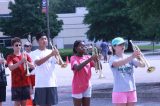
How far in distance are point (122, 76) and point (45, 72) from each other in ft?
4.77

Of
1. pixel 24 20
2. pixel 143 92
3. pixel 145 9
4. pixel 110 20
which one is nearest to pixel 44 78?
pixel 143 92

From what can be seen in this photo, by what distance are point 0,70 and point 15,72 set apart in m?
0.45

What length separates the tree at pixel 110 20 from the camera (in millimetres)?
56750

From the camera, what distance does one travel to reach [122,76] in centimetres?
755

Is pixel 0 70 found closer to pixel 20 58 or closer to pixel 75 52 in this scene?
pixel 20 58

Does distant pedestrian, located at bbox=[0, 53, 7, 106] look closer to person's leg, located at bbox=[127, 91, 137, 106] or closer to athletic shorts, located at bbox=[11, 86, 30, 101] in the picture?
athletic shorts, located at bbox=[11, 86, 30, 101]

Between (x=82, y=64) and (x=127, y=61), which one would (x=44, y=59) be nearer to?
(x=82, y=64)

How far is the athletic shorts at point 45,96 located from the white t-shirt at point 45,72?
71mm

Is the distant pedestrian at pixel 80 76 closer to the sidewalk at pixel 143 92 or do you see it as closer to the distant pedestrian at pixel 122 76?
the distant pedestrian at pixel 122 76

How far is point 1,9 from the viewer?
7231cm

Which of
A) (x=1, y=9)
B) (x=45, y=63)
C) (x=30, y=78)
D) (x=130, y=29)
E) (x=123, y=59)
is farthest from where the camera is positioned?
(x=1, y=9)

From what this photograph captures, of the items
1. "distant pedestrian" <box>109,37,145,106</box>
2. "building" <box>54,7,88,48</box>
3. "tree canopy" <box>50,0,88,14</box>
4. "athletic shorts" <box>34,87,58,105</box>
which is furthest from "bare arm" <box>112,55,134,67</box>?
"tree canopy" <box>50,0,88,14</box>

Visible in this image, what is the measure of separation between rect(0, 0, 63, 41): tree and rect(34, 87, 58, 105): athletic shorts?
51.6 meters

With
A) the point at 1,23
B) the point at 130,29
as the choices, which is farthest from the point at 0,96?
the point at 1,23
